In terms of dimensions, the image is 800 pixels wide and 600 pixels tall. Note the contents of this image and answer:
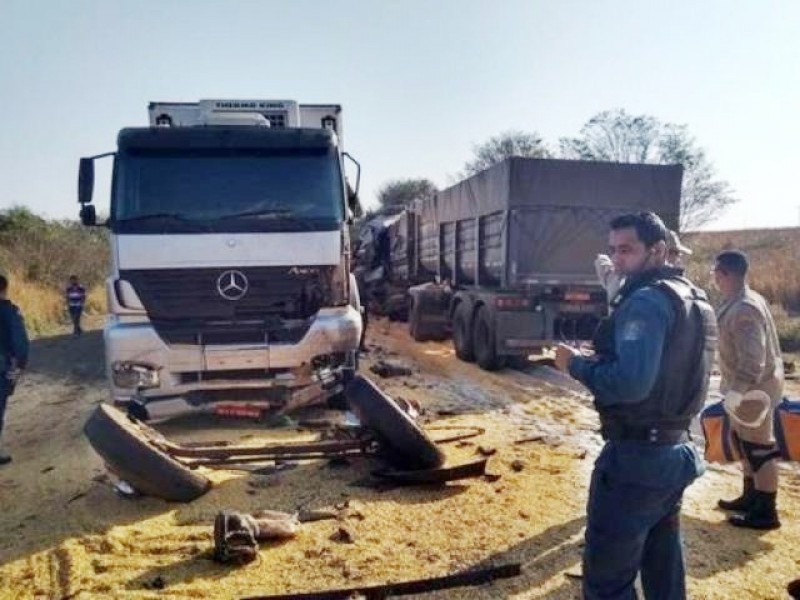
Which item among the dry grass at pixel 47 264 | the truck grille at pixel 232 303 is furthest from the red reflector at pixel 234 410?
the dry grass at pixel 47 264

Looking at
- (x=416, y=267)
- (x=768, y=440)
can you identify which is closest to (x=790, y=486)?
(x=768, y=440)

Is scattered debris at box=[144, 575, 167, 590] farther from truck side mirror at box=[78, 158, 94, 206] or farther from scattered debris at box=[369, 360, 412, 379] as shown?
scattered debris at box=[369, 360, 412, 379]

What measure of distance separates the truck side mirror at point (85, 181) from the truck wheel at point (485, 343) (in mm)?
5798

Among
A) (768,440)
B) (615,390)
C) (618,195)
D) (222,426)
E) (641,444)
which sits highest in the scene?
(618,195)

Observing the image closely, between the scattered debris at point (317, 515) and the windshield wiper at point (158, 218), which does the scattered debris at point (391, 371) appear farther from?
the scattered debris at point (317, 515)

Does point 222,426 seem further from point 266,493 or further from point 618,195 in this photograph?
point 618,195

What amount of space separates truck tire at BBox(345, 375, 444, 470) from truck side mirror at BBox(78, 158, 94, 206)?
3554mm

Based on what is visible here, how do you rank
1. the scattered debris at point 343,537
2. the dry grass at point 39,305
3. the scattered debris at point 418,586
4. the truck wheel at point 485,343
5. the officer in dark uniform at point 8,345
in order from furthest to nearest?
the dry grass at point 39,305 < the truck wheel at point 485,343 < the officer in dark uniform at point 8,345 < the scattered debris at point 343,537 < the scattered debris at point 418,586

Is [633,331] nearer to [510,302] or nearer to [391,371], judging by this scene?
[510,302]

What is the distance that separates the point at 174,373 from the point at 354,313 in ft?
5.79

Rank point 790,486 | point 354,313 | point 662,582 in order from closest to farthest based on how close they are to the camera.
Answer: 1. point 662,582
2. point 790,486
3. point 354,313

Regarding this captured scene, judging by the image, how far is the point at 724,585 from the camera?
354 cm

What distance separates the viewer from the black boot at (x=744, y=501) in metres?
4.49

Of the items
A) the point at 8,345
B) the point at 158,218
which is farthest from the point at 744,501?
the point at 8,345
